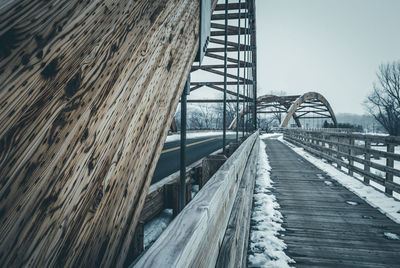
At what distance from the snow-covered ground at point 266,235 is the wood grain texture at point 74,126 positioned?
1.99 meters

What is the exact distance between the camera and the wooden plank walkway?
100 inches

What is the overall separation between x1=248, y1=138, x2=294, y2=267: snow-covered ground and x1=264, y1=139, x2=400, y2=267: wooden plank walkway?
4.5 inches

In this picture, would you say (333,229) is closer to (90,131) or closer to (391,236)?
(391,236)

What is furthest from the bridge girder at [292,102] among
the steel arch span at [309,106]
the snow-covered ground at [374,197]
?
the snow-covered ground at [374,197]

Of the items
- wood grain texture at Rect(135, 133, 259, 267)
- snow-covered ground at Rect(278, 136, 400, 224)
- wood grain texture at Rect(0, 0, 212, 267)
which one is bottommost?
snow-covered ground at Rect(278, 136, 400, 224)

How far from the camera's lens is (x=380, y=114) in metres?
30.4

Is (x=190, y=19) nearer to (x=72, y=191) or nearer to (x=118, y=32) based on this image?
(x=118, y=32)

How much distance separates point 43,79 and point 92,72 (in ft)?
0.60

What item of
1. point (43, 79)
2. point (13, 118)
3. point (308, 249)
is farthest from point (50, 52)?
point (308, 249)

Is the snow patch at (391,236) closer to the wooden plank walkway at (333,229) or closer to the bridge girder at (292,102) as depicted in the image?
the wooden plank walkway at (333,229)

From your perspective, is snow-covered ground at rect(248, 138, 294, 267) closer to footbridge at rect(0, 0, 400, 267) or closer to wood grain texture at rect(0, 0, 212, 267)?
footbridge at rect(0, 0, 400, 267)

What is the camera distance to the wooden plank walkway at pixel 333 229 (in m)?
2.54

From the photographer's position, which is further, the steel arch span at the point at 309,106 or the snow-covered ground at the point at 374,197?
the steel arch span at the point at 309,106

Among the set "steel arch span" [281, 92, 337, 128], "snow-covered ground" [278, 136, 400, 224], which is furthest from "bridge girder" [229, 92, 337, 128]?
"snow-covered ground" [278, 136, 400, 224]
